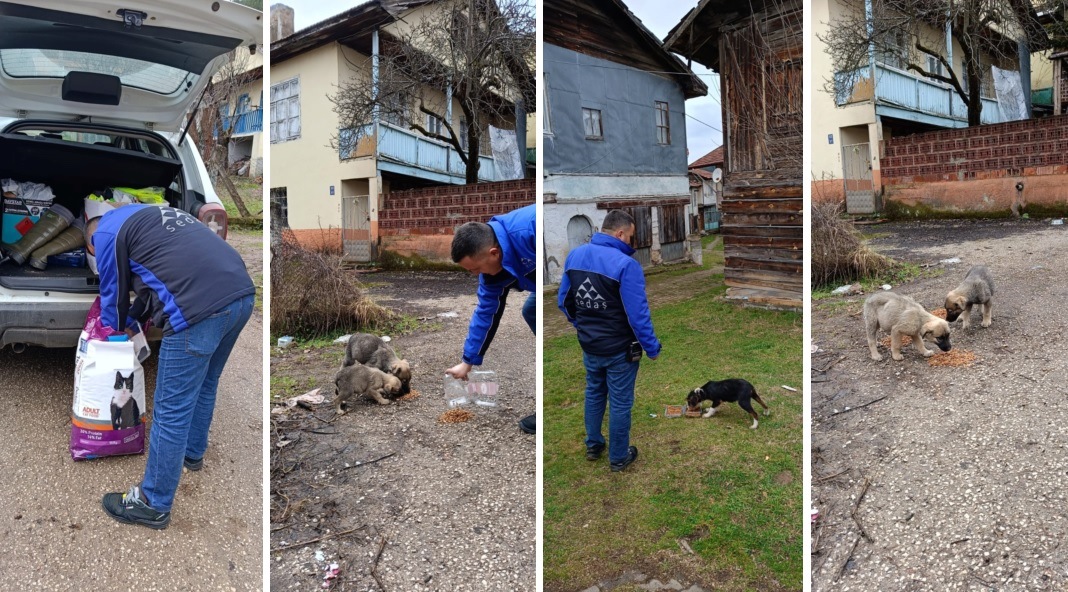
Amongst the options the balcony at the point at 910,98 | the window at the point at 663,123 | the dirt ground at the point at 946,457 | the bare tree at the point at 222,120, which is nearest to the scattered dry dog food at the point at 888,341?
the dirt ground at the point at 946,457

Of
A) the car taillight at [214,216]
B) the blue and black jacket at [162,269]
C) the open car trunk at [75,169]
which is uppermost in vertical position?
the open car trunk at [75,169]

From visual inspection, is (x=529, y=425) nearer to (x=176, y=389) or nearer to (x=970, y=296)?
(x=176, y=389)

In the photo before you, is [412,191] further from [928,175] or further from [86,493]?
[928,175]

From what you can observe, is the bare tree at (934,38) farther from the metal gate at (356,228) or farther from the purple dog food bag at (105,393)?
the purple dog food bag at (105,393)

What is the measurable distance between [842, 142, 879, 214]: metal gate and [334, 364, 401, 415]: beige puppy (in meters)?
2.75

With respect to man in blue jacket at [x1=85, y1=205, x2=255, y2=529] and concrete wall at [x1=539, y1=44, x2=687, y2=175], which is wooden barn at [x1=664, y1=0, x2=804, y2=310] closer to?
concrete wall at [x1=539, y1=44, x2=687, y2=175]

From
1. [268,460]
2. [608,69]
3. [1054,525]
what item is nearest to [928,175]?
[1054,525]

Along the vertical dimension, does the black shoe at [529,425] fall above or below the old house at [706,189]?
below

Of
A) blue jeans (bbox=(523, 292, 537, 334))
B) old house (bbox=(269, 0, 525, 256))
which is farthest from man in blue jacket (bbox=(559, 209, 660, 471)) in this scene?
old house (bbox=(269, 0, 525, 256))

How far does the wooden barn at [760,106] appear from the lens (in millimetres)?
1978

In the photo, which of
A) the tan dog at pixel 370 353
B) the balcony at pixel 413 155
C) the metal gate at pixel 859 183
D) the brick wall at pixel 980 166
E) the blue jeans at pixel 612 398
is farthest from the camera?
the brick wall at pixel 980 166

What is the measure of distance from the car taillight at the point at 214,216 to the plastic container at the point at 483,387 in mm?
1581

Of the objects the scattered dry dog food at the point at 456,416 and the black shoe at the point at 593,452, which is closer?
the black shoe at the point at 593,452

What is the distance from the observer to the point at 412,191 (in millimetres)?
2008
